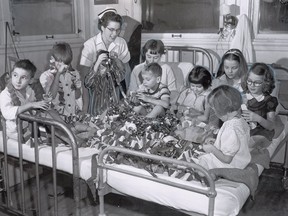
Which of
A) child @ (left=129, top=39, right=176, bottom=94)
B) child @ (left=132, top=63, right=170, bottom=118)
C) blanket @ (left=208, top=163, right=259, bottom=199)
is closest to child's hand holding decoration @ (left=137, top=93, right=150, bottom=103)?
child @ (left=132, top=63, right=170, bottom=118)

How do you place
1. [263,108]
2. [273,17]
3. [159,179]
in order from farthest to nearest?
[273,17] → [263,108] → [159,179]

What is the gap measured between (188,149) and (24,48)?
211 cm

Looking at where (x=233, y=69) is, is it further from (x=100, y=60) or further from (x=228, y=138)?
(x=228, y=138)

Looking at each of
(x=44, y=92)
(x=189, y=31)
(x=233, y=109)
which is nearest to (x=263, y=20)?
(x=189, y=31)

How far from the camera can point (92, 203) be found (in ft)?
9.36

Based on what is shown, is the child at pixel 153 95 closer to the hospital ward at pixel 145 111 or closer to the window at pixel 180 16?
the hospital ward at pixel 145 111

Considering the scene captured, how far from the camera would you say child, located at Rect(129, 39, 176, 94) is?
3.48 metres

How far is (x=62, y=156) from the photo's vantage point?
7.96 feet

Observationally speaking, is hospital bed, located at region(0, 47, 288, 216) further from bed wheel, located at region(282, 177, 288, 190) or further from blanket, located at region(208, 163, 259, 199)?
bed wheel, located at region(282, 177, 288, 190)

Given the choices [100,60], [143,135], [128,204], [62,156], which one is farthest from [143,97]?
[62,156]

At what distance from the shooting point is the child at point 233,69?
3.22 metres

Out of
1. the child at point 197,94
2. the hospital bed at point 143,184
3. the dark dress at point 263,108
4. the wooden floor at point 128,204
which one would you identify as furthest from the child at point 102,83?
the dark dress at point 263,108

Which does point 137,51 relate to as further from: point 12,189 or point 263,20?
point 12,189

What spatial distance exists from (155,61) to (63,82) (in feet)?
2.84
